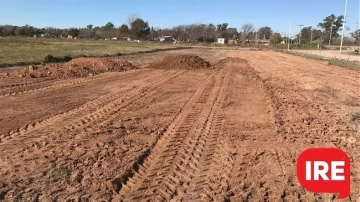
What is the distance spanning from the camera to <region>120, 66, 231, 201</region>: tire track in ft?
16.1

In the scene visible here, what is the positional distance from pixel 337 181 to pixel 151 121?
5.55 meters

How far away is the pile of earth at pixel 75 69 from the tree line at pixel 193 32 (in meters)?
79.6

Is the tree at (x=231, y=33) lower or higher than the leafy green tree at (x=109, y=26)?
lower

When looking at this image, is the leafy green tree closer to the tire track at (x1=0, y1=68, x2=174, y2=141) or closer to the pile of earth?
the pile of earth

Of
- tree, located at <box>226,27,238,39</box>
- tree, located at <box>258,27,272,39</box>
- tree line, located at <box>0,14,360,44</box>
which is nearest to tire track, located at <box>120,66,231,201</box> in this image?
tree line, located at <box>0,14,360,44</box>

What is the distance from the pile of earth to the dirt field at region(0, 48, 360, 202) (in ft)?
11.2

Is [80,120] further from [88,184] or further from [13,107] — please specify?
[88,184]

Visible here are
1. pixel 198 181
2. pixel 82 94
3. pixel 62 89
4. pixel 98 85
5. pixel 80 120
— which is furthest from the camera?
pixel 98 85

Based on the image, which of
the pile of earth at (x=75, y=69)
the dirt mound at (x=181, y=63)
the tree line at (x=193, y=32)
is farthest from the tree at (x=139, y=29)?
the pile of earth at (x=75, y=69)

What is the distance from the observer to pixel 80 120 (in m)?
8.61

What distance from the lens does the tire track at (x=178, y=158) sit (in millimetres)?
4895

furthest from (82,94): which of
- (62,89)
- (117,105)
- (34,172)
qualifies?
(34,172)

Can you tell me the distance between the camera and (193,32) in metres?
127

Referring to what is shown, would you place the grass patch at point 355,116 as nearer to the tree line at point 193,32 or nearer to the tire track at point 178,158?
the tire track at point 178,158
